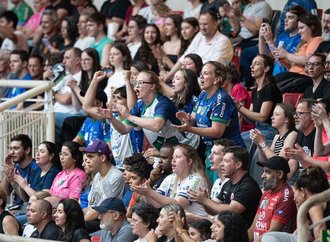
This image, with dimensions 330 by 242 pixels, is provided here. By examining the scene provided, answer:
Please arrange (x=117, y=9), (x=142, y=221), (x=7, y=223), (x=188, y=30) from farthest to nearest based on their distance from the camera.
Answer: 1. (x=117, y=9)
2. (x=188, y=30)
3. (x=7, y=223)
4. (x=142, y=221)

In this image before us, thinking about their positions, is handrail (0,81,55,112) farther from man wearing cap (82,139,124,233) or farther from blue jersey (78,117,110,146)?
man wearing cap (82,139,124,233)

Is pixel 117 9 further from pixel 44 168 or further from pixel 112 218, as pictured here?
pixel 112 218

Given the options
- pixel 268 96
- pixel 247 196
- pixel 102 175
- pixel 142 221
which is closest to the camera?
A: pixel 142 221

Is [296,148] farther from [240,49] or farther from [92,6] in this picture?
[92,6]

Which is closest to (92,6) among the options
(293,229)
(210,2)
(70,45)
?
(70,45)

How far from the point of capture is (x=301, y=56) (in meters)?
12.7

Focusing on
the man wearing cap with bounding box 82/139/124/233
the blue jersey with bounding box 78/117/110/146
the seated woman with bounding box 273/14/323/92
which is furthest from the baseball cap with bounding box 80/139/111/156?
the seated woman with bounding box 273/14/323/92

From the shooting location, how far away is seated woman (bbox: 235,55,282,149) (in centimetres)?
1213

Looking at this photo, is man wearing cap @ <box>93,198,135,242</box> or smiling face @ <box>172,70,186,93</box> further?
smiling face @ <box>172,70,186,93</box>

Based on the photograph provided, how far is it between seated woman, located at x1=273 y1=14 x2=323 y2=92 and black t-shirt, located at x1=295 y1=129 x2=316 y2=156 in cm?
165

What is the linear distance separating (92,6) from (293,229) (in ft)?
27.2

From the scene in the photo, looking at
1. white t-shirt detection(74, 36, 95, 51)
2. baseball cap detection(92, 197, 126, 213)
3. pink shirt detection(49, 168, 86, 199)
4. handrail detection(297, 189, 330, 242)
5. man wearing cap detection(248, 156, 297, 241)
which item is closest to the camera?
handrail detection(297, 189, 330, 242)

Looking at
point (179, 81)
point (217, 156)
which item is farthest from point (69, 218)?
point (179, 81)

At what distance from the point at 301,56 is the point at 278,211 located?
324cm
